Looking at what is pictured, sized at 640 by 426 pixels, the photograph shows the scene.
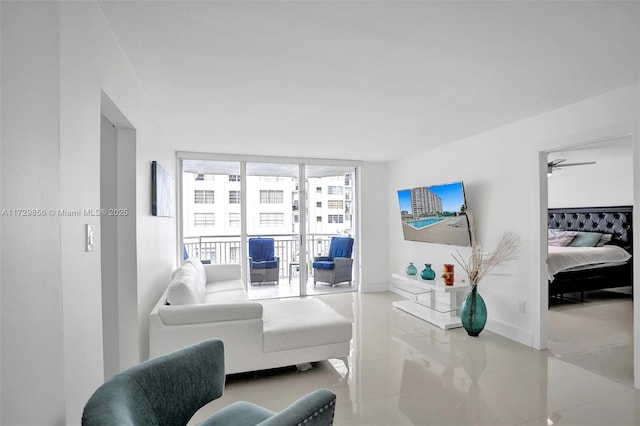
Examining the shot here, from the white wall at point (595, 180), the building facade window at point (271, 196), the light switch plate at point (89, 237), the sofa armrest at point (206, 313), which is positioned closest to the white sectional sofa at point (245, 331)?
the sofa armrest at point (206, 313)

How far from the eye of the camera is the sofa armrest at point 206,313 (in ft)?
8.87

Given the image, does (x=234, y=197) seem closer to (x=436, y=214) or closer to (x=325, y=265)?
(x=325, y=265)

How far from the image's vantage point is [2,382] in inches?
30.3

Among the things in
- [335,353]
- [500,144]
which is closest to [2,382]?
[335,353]

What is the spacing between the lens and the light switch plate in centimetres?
147

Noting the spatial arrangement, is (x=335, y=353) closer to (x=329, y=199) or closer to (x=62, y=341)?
(x=62, y=341)

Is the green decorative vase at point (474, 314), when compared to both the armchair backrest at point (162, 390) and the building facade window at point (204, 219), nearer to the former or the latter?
the armchair backrest at point (162, 390)

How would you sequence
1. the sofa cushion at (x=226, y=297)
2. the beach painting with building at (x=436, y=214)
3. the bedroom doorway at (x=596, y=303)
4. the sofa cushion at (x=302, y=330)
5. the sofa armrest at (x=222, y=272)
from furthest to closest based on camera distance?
the sofa armrest at (x=222, y=272) → the beach painting with building at (x=436, y=214) → the sofa cushion at (x=226, y=297) → the bedroom doorway at (x=596, y=303) → the sofa cushion at (x=302, y=330)

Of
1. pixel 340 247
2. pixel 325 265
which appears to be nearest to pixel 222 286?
pixel 325 265

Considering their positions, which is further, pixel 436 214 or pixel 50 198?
pixel 436 214

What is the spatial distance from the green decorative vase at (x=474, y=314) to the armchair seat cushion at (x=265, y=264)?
3.11 m

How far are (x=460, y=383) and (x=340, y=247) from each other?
3.63 m

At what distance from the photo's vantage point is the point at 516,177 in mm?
3758

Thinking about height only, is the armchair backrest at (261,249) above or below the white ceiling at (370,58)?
below
